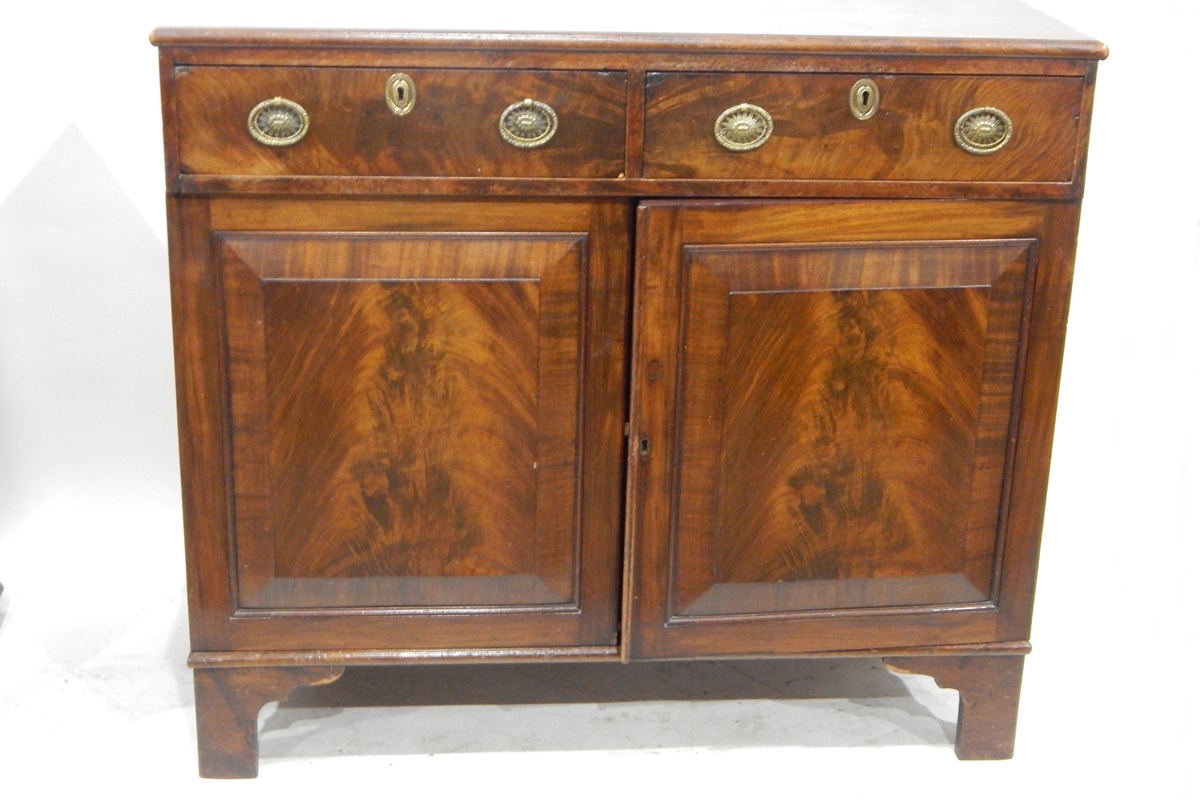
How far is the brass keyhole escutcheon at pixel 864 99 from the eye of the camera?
2016 millimetres

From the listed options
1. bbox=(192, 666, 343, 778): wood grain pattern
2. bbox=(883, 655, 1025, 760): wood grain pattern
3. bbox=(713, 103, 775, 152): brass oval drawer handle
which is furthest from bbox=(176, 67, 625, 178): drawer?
bbox=(883, 655, 1025, 760): wood grain pattern

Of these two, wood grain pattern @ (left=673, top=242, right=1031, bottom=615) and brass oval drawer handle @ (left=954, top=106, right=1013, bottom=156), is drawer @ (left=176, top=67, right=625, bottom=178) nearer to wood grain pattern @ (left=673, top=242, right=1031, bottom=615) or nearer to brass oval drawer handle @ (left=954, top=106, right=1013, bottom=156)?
wood grain pattern @ (left=673, top=242, right=1031, bottom=615)

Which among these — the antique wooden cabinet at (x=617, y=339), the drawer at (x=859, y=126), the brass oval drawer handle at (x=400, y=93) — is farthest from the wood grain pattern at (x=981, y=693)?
the brass oval drawer handle at (x=400, y=93)

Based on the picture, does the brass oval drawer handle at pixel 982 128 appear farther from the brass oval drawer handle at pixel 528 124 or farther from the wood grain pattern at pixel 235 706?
the wood grain pattern at pixel 235 706

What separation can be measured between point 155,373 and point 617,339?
1043 mm

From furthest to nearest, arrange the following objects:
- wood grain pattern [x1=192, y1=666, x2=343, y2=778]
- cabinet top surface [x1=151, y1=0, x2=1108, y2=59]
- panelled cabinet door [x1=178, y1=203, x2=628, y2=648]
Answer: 1. wood grain pattern [x1=192, y1=666, x2=343, y2=778]
2. panelled cabinet door [x1=178, y1=203, x2=628, y2=648]
3. cabinet top surface [x1=151, y1=0, x2=1108, y2=59]

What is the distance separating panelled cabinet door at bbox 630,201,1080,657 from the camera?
2090mm

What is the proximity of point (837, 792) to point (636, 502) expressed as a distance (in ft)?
1.57

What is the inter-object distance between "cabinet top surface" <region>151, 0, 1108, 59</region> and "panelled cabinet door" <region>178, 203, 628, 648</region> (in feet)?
0.66

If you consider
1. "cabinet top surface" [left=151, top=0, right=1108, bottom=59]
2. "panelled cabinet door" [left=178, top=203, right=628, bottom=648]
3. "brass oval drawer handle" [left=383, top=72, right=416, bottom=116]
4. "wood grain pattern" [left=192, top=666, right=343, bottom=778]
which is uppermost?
"cabinet top surface" [left=151, top=0, right=1108, bottom=59]

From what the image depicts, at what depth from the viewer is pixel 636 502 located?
85.6 inches

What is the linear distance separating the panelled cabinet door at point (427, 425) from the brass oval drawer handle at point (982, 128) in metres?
0.41

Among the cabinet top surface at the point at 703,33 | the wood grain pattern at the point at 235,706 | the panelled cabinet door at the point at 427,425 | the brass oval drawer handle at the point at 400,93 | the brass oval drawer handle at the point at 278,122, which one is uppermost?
the cabinet top surface at the point at 703,33

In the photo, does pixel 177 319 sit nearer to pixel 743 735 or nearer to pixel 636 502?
pixel 636 502
